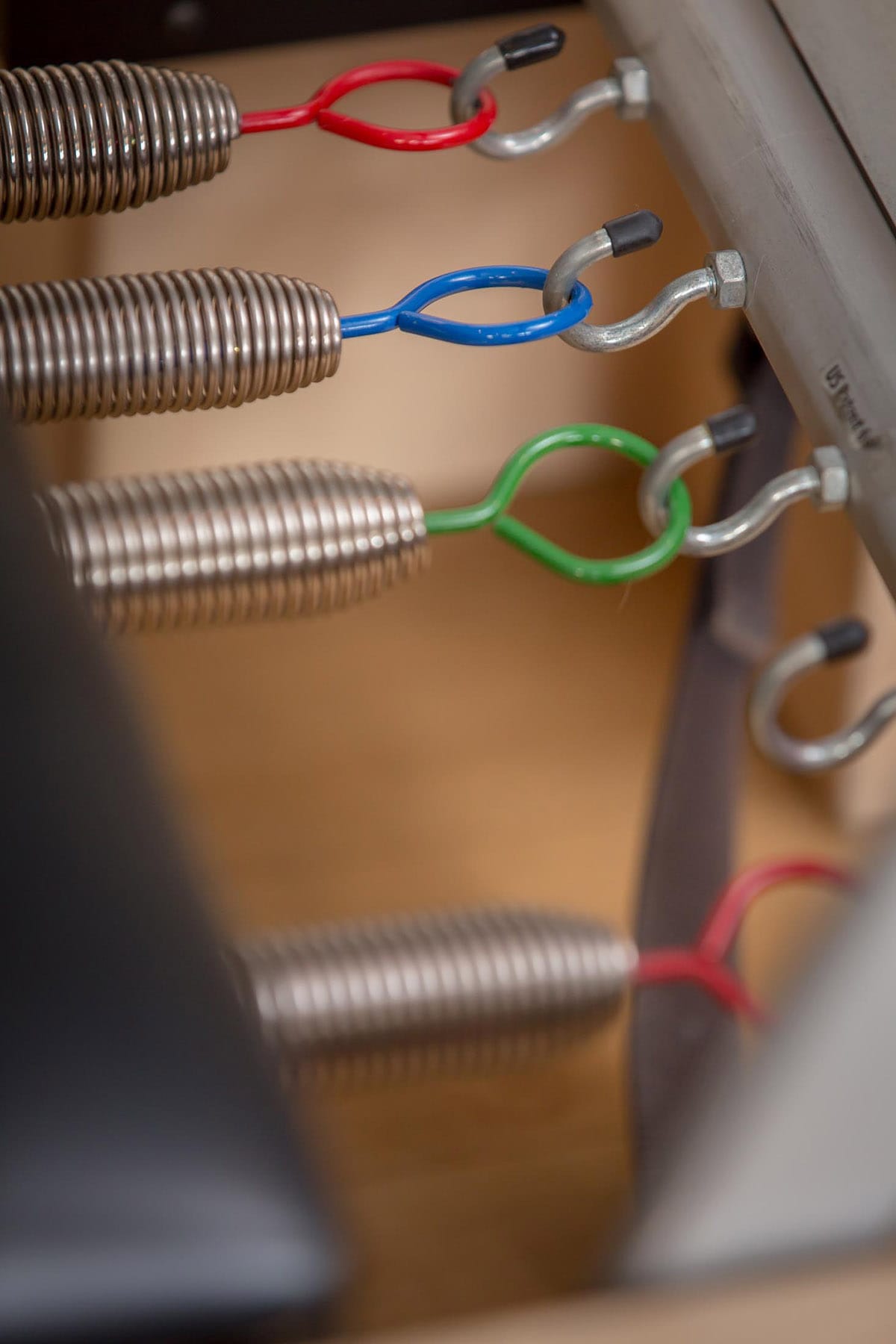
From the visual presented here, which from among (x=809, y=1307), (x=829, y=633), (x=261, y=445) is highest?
(x=261, y=445)

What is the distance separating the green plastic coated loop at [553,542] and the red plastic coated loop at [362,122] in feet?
0.26

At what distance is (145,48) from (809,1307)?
1.02ft

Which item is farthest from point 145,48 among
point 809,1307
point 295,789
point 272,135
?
point 295,789

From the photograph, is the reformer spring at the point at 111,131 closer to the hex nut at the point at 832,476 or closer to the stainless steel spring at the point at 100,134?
the stainless steel spring at the point at 100,134

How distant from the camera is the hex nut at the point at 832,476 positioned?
9.4 inches

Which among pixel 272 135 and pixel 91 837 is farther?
pixel 272 135

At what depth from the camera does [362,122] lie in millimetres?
324

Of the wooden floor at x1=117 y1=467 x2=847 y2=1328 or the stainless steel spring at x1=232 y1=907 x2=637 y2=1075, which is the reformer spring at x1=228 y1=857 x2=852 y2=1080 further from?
the wooden floor at x1=117 y1=467 x2=847 y2=1328

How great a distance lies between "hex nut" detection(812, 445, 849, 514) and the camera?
0.24 metres

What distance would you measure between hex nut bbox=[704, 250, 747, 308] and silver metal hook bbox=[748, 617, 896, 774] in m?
0.08

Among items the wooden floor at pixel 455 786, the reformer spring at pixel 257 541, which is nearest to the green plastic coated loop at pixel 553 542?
the reformer spring at pixel 257 541

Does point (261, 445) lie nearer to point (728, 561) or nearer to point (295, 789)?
point (728, 561)

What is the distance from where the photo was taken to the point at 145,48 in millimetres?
334

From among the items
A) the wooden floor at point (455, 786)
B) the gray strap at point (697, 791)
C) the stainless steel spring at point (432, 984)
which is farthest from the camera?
the wooden floor at point (455, 786)
